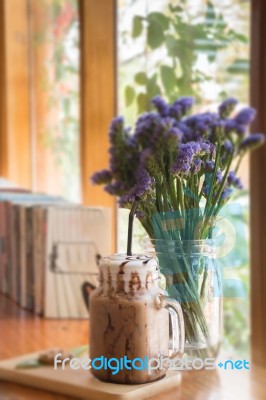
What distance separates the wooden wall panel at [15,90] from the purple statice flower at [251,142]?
7.18 feet

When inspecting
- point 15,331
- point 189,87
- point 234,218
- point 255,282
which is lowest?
point 15,331

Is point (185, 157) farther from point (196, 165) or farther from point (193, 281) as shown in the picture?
point (193, 281)

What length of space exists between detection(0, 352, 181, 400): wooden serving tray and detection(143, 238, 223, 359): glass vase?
70mm

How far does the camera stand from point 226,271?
88 cm

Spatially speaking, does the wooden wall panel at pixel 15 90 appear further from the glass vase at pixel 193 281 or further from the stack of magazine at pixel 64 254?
the glass vase at pixel 193 281

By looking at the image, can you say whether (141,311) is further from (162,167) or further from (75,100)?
(75,100)

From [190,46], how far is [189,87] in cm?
9

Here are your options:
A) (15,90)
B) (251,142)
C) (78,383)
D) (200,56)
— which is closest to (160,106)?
(200,56)

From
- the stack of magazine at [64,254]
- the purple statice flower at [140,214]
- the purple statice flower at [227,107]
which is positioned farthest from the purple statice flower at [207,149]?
the stack of magazine at [64,254]

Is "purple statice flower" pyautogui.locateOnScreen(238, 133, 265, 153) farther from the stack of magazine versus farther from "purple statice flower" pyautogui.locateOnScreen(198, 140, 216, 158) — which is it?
the stack of magazine

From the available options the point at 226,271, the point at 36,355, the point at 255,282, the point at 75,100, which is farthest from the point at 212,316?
the point at 75,100

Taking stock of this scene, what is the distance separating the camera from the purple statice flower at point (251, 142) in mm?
1117

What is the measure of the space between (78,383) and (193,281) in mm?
236

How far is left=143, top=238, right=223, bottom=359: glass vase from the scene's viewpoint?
840 millimetres
